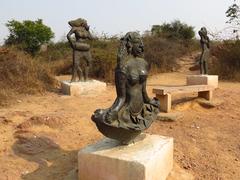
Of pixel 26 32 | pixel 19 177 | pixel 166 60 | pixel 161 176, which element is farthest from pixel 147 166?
pixel 26 32

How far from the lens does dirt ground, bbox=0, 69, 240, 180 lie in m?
4.62

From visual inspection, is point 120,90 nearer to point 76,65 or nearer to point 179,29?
point 76,65

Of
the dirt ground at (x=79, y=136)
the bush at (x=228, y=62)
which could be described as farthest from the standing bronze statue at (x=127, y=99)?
the bush at (x=228, y=62)

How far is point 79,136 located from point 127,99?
1.88 metres

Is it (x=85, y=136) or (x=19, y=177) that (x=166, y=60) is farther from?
(x=19, y=177)

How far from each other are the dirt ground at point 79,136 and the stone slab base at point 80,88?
46cm

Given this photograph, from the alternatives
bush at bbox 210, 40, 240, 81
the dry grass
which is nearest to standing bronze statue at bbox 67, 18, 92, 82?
the dry grass

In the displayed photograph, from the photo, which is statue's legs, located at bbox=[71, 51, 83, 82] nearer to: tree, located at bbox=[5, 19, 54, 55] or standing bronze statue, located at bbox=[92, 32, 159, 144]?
standing bronze statue, located at bbox=[92, 32, 159, 144]

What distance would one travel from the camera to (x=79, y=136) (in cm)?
566

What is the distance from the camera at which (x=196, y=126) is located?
248 inches

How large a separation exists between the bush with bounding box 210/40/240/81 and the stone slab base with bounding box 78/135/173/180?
8613 millimetres

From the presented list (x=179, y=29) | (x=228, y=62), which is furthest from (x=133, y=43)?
(x=179, y=29)

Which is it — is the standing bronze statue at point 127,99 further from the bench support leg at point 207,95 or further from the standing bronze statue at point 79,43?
the standing bronze statue at point 79,43

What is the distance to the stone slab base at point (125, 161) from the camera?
3686mm
